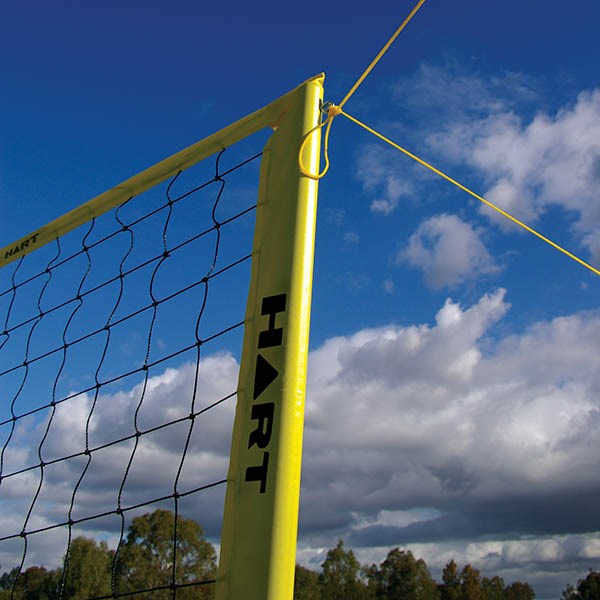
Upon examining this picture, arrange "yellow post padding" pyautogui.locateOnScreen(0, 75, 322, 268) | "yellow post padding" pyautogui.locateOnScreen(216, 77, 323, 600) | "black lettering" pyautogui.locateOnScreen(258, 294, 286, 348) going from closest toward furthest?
"yellow post padding" pyautogui.locateOnScreen(216, 77, 323, 600) < "black lettering" pyautogui.locateOnScreen(258, 294, 286, 348) < "yellow post padding" pyautogui.locateOnScreen(0, 75, 322, 268)

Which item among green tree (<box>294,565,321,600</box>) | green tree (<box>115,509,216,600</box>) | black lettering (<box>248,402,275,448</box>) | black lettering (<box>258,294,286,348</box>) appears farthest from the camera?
green tree (<box>294,565,321,600</box>)

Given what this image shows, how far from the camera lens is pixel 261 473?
200 cm

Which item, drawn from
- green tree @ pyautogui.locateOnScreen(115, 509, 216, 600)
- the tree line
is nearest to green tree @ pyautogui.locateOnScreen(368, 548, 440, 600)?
the tree line

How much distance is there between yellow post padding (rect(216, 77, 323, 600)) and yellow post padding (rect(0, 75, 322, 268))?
129mm

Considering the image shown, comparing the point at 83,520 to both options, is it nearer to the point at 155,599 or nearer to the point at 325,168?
the point at 325,168

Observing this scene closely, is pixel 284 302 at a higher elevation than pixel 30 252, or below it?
below

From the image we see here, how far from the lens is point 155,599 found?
37844 mm

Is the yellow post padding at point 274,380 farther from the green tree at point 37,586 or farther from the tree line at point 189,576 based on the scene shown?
the green tree at point 37,586

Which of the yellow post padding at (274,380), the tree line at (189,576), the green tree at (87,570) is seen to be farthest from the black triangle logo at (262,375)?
the green tree at (87,570)

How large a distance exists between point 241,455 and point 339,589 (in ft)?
160

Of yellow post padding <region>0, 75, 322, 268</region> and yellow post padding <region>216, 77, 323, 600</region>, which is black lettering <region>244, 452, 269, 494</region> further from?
yellow post padding <region>0, 75, 322, 268</region>

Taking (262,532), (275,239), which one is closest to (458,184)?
(275,239)

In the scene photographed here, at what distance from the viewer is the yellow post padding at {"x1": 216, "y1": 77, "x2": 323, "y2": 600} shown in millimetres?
1909

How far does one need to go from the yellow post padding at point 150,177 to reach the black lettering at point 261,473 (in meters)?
1.24
